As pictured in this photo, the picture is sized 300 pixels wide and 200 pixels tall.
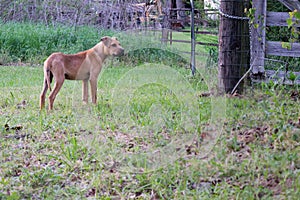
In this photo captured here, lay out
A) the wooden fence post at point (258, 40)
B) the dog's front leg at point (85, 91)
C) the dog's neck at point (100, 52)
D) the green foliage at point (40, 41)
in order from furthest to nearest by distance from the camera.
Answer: the green foliage at point (40, 41), the dog's neck at point (100, 52), the wooden fence post at point (258, 40), the dog's front leg at point (85, 91)

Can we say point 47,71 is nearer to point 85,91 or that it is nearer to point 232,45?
point 85,91

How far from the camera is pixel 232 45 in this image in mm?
6984

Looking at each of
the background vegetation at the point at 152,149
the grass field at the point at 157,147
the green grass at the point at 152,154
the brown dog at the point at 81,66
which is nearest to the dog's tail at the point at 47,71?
the brown dog at the point at 81,66

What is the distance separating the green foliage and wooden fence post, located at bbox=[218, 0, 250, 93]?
23.6 ft

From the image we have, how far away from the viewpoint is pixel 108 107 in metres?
6.78

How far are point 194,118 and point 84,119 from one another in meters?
1.57

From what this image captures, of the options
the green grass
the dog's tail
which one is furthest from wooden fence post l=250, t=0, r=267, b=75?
the dog's tail

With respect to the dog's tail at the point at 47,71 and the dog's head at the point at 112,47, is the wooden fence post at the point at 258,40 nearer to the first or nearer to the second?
the dog's head at the point at 112,47

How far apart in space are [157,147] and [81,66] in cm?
289

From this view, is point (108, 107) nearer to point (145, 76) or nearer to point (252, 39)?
point (145, 76)

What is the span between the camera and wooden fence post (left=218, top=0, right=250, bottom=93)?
698 cm

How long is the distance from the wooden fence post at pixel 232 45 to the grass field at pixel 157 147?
407 mm

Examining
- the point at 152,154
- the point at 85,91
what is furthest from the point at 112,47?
the point at 152,154

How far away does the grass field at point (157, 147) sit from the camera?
4102 mm
